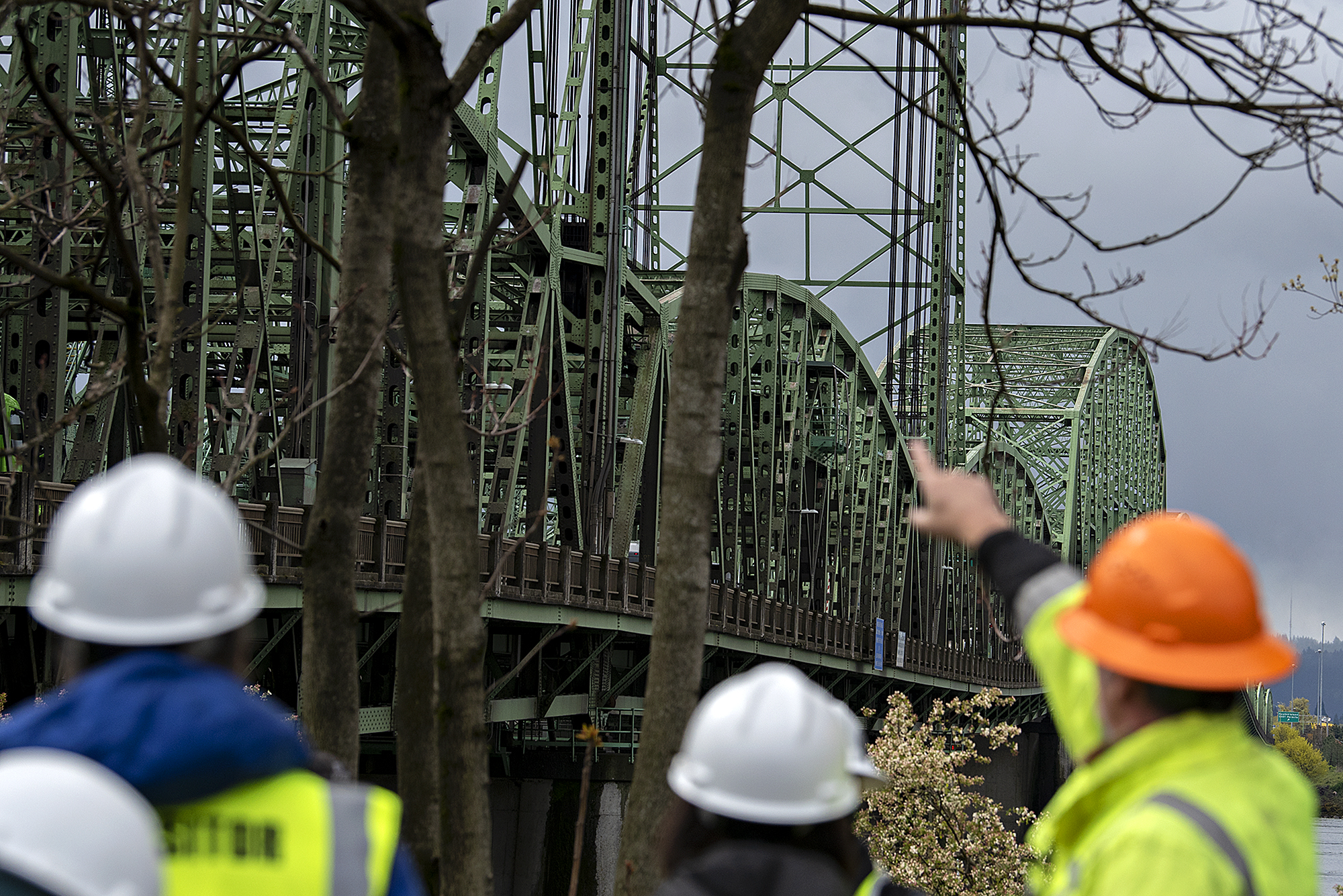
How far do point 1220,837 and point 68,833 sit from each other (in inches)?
56.0

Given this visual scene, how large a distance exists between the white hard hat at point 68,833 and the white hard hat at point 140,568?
0.47 metres

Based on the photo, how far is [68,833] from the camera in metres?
1.90

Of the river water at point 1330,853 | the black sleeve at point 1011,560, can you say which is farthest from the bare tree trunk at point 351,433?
the river water at point 1330,853

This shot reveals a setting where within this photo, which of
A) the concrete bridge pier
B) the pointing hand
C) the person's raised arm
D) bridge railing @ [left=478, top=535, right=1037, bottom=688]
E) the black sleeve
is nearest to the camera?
the person's raised arm

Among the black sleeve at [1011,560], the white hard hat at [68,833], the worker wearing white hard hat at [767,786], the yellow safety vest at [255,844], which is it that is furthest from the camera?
the black sleeve at [1011,560]

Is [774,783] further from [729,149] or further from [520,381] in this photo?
[520,381]

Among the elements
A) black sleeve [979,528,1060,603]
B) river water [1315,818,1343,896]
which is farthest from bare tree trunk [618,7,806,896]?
river water [1315,818,1343,896]

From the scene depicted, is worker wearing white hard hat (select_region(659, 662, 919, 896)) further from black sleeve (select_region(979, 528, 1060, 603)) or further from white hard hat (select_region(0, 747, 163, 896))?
white hard hat (select_region(0, 747, 163, 896))

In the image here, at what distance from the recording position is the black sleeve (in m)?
3.02

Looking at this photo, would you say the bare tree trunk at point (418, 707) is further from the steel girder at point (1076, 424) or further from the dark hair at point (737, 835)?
the steel girder at point (1076, 424)

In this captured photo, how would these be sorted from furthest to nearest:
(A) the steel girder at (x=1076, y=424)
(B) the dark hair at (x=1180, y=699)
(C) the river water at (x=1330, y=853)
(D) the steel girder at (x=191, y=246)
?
(A) the steel girder at (x=1076, y=424) < (C) the river water at (x=1330, y=853) < (D) the steel girder at (x=191, y=246) < (B) the dark hair at (x=1180, y=699)

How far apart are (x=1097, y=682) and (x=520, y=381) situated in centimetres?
2637

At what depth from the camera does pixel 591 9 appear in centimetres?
2869

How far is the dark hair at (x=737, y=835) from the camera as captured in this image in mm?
2562
